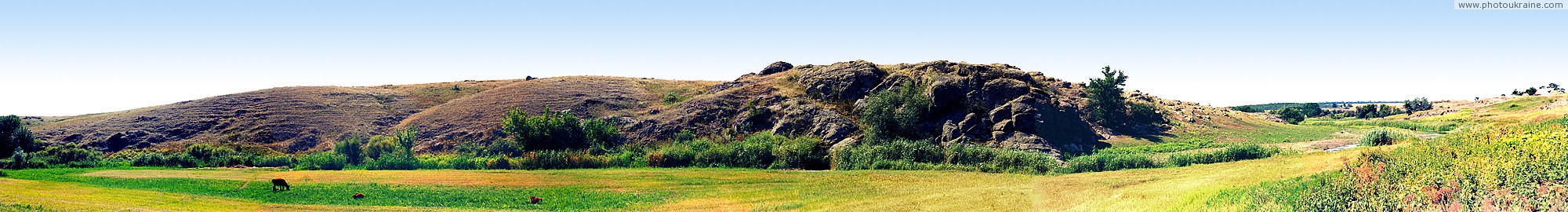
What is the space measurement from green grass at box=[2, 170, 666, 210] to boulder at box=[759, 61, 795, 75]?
151ft

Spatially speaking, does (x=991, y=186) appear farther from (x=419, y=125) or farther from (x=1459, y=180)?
(x=419, y=125)

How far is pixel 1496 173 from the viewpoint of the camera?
1436 centimetres

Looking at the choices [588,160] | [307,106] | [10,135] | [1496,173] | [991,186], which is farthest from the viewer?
[307,106]

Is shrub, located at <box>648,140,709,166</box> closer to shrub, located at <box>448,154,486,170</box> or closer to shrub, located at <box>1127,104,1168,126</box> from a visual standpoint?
shrub, located at <box>448,154,486,170</box>

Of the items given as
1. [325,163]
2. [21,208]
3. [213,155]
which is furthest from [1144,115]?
[213,155]

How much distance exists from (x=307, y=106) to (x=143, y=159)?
1733cm

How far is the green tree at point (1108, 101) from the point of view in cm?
6519

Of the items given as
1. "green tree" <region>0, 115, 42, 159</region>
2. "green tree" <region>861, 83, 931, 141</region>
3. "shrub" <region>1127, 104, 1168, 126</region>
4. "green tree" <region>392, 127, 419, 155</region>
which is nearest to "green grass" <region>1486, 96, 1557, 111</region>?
"shrub" <region>1127, 104, 1168, 126</region>

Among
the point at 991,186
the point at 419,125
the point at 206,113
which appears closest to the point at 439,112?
the point at 419,125

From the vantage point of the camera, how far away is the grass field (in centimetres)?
2462

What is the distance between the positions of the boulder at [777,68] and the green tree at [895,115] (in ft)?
69.5

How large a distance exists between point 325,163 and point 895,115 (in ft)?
128

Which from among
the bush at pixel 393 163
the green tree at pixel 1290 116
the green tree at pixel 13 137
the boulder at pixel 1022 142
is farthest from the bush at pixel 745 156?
the green tree at pixel 1290 116

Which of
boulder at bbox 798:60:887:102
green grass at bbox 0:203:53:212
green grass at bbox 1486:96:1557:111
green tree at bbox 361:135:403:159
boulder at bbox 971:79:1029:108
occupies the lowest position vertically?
green grass at bbox 0:203:53:212
